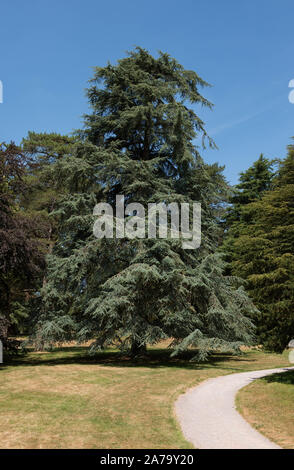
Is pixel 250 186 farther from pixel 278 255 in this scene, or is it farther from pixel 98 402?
pixel 98 402

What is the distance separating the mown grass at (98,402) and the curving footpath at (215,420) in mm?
271

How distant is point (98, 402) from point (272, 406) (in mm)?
4192

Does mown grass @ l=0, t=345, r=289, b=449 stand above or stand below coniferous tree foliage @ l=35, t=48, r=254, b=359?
below

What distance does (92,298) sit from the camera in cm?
1512

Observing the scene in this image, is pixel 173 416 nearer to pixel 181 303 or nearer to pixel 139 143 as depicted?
pixel 181 303

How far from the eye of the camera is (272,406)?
816cm

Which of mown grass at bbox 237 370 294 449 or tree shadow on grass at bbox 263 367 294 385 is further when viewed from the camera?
tree shadow on grass at bbox 263 367 294 385

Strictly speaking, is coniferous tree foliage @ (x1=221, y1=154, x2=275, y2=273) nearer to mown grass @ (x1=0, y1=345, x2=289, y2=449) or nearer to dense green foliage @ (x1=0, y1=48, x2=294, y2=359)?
dense green foliage @ (x1=0, y1=48, x2=294, y2=359)

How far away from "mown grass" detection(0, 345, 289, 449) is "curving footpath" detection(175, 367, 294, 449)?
27 cm

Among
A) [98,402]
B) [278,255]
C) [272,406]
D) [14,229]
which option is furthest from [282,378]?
[14,229]

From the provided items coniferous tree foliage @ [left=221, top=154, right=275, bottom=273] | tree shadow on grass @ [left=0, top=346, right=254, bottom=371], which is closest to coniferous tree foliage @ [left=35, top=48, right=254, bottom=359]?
tree shadow on grass @ [left=0, top=346, right=254, bottom=371]

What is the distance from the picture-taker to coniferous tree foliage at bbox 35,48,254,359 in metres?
14.5

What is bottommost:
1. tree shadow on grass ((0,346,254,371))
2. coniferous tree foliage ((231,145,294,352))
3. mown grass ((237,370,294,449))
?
tree shadow on grass ((0,346,254,371))

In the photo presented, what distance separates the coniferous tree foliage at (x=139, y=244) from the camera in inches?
571
